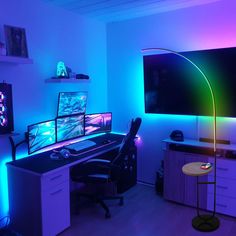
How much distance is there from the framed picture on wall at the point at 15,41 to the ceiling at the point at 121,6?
641mm

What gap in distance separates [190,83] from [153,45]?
78 centimetres

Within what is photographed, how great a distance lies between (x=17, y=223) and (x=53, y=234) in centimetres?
40

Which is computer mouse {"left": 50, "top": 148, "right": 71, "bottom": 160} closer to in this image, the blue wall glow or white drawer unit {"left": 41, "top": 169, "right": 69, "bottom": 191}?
white drawer unit {"left": 41, "top": 169, "right": 69, "bottom": 191}

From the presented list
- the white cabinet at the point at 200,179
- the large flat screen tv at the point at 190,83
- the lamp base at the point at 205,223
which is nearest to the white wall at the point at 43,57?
the large flat screen tv at the point at 190,83

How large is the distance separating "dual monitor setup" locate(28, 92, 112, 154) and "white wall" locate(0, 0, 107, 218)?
157 millimetres

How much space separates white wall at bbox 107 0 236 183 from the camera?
10.1 feet

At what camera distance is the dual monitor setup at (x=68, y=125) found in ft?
9.14

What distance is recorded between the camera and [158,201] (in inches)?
131

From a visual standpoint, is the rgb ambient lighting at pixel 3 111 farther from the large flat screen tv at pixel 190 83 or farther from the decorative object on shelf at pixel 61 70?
the large flat screen tv at pixel 190 83

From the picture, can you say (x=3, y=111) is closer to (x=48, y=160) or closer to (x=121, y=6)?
(x=48, y=160)

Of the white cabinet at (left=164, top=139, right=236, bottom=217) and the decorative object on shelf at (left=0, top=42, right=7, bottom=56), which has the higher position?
the decorative object on shelf at (left=0, top=42, right=7, bottom=56)

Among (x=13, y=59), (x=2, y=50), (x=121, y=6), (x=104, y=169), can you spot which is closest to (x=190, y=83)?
(x=121, y=6)

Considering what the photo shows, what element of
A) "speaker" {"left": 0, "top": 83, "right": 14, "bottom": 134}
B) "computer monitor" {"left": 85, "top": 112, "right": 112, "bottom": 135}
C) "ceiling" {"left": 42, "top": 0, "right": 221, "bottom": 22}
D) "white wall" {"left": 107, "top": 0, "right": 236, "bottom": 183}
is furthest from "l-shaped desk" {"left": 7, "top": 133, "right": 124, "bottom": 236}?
"ceiling" {"left": 42, "top": 0, "right": 221, "bottom": 22}

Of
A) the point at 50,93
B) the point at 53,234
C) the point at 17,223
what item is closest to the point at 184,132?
the point at 50,93
